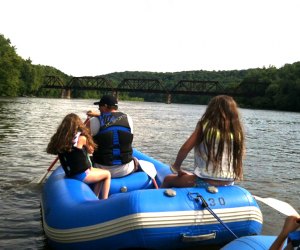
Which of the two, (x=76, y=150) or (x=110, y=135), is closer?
(x=76, y=150)

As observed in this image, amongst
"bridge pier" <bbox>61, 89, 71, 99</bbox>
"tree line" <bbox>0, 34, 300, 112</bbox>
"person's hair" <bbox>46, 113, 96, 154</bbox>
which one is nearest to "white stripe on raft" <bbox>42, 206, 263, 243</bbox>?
"person's hair" <bbox>46, 113, 96, 154</bbox>

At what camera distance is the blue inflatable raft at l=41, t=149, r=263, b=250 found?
13.3ft

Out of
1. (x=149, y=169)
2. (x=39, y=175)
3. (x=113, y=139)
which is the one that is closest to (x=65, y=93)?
(x=39, y=175)

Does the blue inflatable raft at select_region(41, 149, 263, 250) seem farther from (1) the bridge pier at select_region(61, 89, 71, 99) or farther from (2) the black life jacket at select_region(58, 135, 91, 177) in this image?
(1) the bridge pier at select_region(61, 89, 71, 99)

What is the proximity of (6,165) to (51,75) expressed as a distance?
111549 millimetres

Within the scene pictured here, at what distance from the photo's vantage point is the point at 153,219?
402cm

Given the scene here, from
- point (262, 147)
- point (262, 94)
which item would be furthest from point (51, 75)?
point (262, 147)

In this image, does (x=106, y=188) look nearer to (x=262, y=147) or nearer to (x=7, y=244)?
(x=7, y=244)

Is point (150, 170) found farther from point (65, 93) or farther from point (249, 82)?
point (65, 93)

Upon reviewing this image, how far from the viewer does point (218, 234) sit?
14.5ft

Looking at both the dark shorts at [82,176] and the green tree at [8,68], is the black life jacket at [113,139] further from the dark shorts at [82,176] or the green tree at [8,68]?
the green tree at [8,68]

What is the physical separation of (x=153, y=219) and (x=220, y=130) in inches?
45.5

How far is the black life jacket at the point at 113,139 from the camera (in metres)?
5.37

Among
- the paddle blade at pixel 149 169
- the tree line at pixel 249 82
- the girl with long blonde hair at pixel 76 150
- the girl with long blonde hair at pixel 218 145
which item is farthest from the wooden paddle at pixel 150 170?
→ the tree line at pixel 249 82
